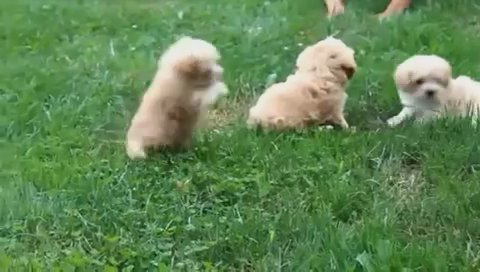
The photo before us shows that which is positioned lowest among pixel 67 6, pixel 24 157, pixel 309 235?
pixel 67 6

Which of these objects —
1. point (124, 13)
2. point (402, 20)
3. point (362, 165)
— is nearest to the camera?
point (362, 165)

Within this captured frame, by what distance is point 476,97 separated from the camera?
20.6 feet

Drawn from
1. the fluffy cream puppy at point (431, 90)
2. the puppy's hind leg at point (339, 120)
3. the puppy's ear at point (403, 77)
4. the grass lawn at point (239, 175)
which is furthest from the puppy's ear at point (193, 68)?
the puppy's ear at point (403, 77)

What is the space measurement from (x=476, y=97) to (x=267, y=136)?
4.46ft

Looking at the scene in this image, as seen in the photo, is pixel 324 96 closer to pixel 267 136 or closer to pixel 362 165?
pixel 267 136

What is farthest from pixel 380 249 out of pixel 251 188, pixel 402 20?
pixel 402 20

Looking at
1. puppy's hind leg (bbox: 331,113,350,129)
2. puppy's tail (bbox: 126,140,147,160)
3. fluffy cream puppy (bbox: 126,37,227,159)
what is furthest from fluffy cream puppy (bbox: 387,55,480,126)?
puppy's tail (bbox: 126,140,147,160)

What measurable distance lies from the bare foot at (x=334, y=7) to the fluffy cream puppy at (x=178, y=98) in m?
3.47

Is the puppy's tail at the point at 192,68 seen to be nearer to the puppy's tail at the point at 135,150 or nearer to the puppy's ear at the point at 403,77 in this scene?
the puppy's tail at the point at 135,150

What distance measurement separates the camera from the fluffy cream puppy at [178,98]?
5578mm

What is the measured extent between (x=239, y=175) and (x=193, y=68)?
2.28 feet

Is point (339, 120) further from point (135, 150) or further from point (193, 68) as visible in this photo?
point (135, 150)

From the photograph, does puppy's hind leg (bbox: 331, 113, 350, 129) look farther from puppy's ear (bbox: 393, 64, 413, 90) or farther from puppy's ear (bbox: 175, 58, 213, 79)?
puppy's ear (bbox: 175, 58, 213, 79)

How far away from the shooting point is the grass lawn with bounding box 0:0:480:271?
4234mm
